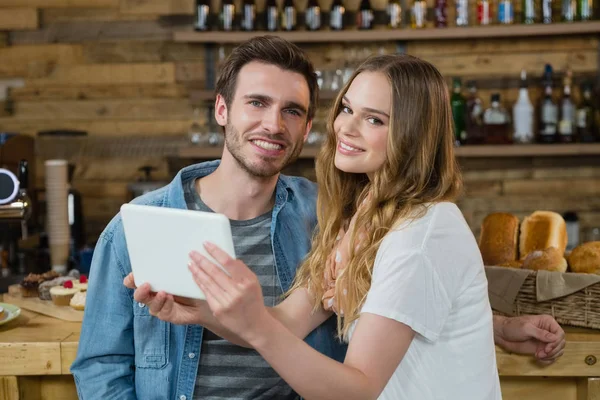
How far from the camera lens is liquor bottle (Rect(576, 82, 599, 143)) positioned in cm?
357

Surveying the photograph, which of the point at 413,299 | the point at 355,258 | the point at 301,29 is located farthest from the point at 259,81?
the point at 301,29

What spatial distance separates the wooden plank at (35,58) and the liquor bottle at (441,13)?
1702mm

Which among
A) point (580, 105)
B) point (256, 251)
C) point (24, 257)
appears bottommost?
point (24, 257)

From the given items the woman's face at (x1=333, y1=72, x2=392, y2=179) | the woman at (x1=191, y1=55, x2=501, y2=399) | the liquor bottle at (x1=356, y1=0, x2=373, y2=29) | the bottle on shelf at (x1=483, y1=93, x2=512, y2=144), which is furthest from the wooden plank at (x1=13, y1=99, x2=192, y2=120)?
the woman's face at (x1=333, y1=72, x2=392, y2=179)

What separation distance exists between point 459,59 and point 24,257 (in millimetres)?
2149

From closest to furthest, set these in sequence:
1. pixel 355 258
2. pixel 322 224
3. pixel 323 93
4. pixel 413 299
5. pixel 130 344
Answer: pixel 413 299
pixel 355 258
pixel 322 224
pixel 130 344
pixel 323 93

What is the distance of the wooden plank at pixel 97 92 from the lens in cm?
385

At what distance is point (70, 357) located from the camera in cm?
182

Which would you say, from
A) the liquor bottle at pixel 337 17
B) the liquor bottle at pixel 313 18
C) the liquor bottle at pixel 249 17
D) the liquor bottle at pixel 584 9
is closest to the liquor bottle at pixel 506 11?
the liquor bottle at pixel 584 9

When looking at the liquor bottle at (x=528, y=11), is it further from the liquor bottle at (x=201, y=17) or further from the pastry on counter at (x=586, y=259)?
the pastry on counter at (x=586, y=259)

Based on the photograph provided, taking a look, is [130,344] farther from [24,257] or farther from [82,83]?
[82,83]

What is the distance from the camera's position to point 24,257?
2756 millimetres

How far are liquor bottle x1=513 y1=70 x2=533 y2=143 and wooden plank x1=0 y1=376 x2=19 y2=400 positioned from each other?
2.50 meters

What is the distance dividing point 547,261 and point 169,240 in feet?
3.65
